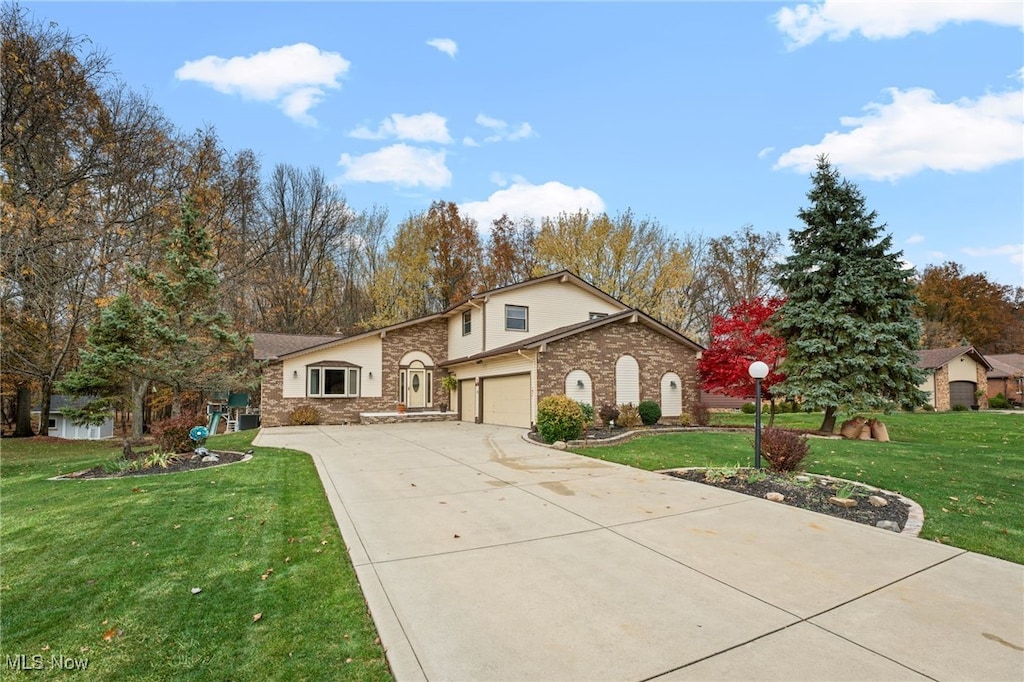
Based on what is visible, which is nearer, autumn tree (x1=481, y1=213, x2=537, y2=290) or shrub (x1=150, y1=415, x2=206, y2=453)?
shrub (x1=150, y1=415, x2=206, y2=453)

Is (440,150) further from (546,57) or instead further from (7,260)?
(7,260)

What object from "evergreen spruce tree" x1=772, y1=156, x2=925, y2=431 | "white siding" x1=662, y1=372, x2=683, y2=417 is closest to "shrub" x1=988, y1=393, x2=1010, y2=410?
"evergreen spruce tree" x1=772, y1=156, x2=925, y2=431

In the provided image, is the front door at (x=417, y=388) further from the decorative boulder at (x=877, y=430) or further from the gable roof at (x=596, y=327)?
the decorative boulder at (x=877, y=430)

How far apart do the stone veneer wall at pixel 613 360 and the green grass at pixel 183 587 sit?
1041 centimetres

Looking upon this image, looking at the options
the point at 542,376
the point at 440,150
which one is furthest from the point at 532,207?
the point at 542,376

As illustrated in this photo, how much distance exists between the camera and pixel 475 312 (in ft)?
68.8

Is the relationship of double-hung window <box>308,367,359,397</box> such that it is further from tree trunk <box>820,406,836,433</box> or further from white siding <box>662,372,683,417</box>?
tree trunk <box>820,406,836,433</box>

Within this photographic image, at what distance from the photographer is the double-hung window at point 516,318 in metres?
20.6

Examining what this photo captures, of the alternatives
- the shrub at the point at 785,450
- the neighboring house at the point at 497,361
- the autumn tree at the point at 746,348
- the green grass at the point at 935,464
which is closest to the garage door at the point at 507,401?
the neighboring house at the point at 497,361

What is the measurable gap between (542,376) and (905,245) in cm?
1119

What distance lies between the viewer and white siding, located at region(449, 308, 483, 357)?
67.3ft

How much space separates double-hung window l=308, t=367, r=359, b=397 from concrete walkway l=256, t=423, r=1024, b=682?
50.5 feet

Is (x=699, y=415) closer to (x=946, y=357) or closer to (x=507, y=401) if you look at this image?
(x=507, y=401)

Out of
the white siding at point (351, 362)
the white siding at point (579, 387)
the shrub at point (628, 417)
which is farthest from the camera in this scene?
the white siding at point (351, 362)
